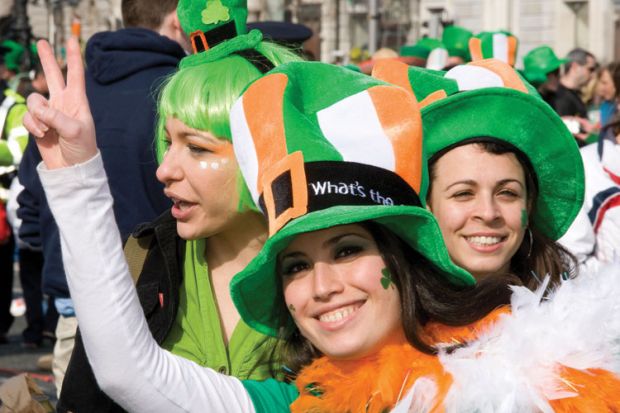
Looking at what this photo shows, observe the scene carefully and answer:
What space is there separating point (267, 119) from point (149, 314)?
0.64 m

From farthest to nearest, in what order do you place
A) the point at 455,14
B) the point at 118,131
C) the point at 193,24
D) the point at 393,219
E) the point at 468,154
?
1. the point at 455,14
2. the point at 118,131
3. the point at 193,24
4. the point at 468,154
5. the point at 393,219

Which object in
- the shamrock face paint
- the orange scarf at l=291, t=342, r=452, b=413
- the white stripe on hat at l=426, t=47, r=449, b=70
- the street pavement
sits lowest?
the street pavement

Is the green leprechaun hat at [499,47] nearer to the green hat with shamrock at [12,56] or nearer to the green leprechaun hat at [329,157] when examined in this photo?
the green leprechaun hat at [329,157]

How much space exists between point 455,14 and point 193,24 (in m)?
22.3

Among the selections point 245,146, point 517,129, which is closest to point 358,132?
point 245,146

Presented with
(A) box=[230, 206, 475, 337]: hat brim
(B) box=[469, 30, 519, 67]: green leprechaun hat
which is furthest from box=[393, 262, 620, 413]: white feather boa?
(B) box=[469, 30, 519, 67]: green leprechaun hat

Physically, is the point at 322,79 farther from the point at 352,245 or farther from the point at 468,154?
the point at 468,154

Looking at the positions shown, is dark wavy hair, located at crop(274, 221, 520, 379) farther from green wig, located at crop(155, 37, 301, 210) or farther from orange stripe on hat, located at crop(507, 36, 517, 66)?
orange stripe on hat, located at crop(507, 36, 517, 66)

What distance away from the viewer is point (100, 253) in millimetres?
2119

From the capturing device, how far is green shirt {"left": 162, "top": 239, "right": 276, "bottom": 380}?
8.92ft

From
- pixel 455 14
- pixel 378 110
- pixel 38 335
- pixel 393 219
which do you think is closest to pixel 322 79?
pixel 378 110

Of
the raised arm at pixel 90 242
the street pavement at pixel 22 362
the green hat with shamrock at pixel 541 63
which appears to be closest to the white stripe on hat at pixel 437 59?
the green hat with shamrock at pixel 541 63

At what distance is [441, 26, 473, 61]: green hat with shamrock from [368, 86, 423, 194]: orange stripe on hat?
5.42 metres

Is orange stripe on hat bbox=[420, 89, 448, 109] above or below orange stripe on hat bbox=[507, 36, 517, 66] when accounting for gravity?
above
